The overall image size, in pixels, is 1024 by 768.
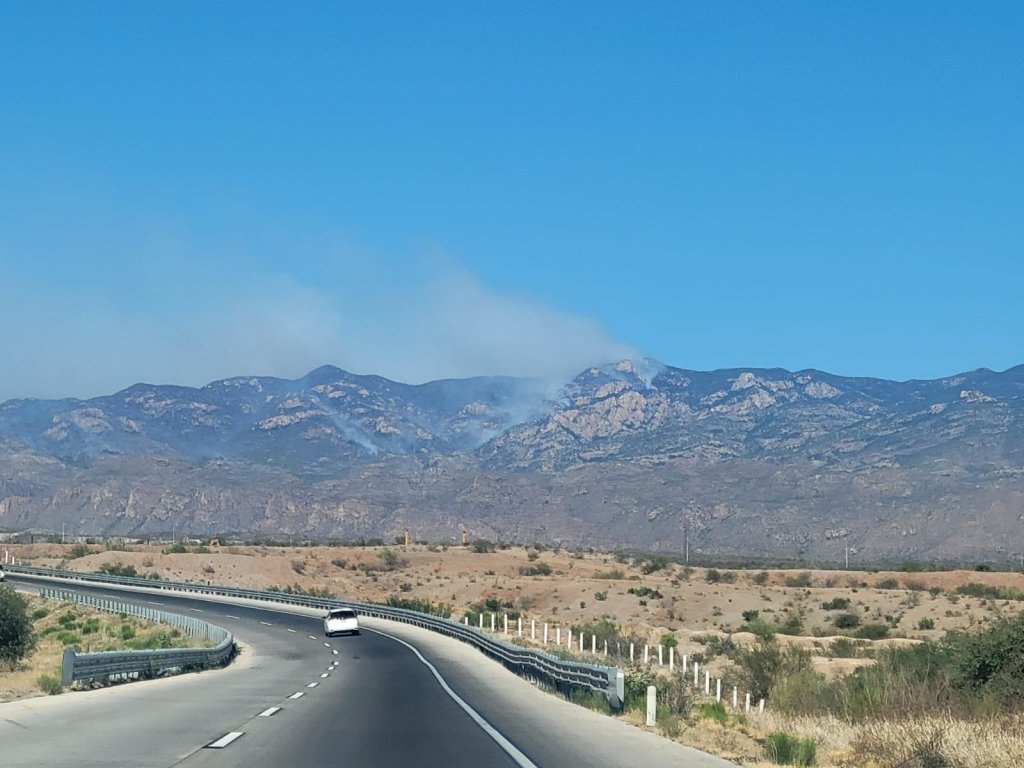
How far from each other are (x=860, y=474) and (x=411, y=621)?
367ft

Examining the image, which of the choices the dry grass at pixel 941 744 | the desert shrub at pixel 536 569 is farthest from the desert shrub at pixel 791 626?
the dry grass at pixel 941 744

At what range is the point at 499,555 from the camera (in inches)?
4705

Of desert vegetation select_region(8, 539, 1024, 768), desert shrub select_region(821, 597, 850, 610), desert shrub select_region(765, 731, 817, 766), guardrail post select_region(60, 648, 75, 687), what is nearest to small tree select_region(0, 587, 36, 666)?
guardrail post select_region(60, 648, 75, 687)

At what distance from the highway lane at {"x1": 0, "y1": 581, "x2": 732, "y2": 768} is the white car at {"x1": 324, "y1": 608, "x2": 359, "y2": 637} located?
2193 cm

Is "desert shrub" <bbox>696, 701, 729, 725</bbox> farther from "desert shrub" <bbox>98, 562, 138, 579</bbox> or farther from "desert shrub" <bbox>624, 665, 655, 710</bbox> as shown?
"desert shrub" <bbox>98, 562, 138, 579</bbox>

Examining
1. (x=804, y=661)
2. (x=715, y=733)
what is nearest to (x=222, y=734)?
(x=715, y=733)

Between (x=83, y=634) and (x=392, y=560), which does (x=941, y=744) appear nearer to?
(x=83, y=634)

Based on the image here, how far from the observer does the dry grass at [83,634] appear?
43.5m

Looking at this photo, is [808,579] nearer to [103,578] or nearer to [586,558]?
[586,558]

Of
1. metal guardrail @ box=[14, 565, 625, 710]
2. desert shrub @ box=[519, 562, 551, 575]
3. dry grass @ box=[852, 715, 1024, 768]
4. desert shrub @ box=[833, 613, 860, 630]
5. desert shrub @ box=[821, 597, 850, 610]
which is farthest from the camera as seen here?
desert shrub @ box=[519, 562, 551, 575]

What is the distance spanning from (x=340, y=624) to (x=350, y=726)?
3938 centimetres

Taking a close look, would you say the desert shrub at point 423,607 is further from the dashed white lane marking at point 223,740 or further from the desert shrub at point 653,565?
the dashed white lane marking at point 223,740

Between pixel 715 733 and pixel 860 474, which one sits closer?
pixel 715 733

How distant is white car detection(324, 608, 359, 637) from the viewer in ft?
189
